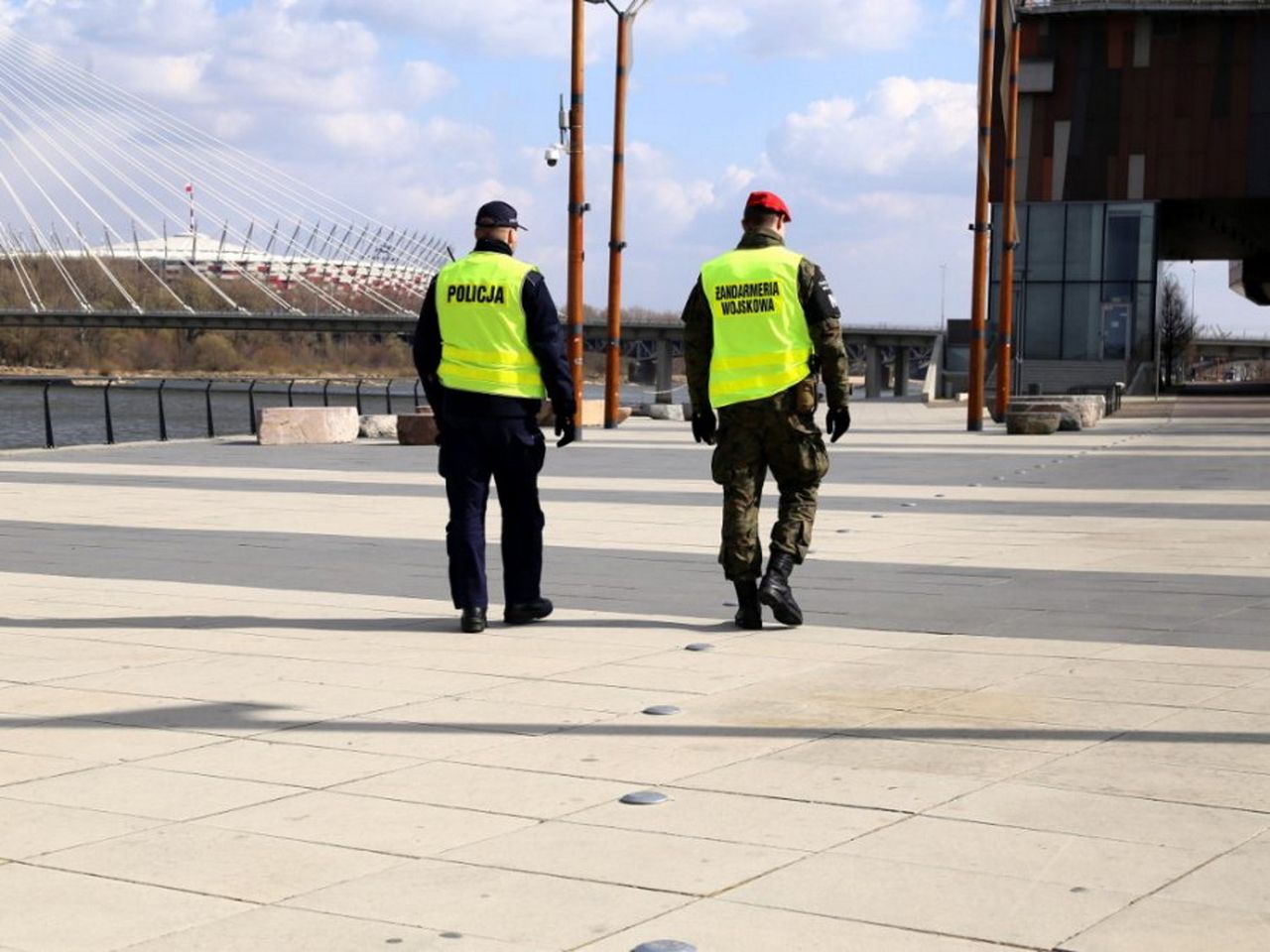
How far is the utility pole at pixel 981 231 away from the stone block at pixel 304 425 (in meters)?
11.3

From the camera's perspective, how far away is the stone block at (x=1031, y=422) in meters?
32.5

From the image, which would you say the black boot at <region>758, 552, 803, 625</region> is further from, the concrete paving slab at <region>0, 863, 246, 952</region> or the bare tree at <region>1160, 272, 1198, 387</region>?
the bare tree at <region>1160, 272, 1198, 387</region>

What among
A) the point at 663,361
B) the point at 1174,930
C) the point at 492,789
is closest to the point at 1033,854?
the point at 1174,930

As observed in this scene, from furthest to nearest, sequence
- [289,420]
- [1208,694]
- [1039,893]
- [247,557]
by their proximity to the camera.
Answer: [289,420] < [247,557] < [1208,694] < [1039,893]

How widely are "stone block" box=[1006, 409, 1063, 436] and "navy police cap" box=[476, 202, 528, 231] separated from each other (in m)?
24.4

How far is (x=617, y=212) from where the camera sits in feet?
118

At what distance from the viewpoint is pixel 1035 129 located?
68.5 meters

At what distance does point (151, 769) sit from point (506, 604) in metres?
3.37

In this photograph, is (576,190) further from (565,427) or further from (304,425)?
(565,427)

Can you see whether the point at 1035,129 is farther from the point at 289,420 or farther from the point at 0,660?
the point at 0,660

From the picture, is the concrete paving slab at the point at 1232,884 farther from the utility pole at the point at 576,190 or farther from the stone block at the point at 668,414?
the stone block at the point at 668,414

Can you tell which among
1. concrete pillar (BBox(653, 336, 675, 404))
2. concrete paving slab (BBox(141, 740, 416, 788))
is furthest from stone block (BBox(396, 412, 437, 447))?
concrete pillar (BBox(653, 336, 675, 404))

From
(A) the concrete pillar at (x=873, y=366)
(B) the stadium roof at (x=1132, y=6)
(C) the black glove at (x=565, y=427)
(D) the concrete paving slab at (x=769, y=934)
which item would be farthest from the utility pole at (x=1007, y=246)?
(A) the concrete pillar at (x=873, y=366)

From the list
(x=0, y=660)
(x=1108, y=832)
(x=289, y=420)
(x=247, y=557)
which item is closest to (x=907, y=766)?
(x=1108, y=832)
